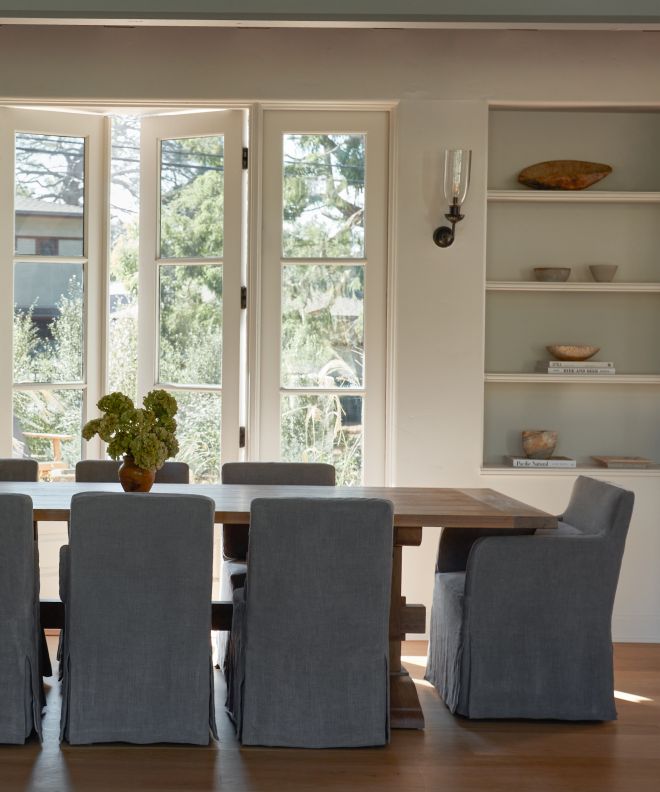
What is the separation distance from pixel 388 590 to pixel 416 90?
9.11ft

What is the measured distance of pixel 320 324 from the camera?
5.34 m

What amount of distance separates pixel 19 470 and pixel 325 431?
1549 millimetres

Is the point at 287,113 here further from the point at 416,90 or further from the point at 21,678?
the point at 21,678

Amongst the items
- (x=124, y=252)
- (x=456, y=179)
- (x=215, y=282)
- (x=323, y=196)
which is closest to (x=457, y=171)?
(x=456, y=179)

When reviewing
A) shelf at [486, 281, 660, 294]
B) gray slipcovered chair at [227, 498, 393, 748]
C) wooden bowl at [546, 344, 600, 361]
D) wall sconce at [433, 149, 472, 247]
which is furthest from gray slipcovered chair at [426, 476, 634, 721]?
wall sconce at [433, 149, 472, 247]

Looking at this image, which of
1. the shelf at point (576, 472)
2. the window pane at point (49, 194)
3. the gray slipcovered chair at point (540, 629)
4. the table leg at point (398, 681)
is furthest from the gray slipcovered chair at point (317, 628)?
the window pane at point (49, 194)

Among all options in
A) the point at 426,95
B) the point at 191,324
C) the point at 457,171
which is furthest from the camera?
the point at 191,324

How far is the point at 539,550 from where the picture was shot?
3717 mm

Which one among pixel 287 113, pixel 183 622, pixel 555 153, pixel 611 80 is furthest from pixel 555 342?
pixel 183 622

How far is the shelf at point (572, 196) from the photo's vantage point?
520 cm

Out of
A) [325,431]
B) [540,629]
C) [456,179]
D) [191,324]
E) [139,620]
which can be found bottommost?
[540,629]

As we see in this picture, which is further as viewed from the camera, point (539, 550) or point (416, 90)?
point (416, 90)

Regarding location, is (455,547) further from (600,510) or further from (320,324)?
(320,324)

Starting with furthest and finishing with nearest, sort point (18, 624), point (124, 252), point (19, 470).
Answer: point (124, 252), point (19, 470), point (18, 624)
